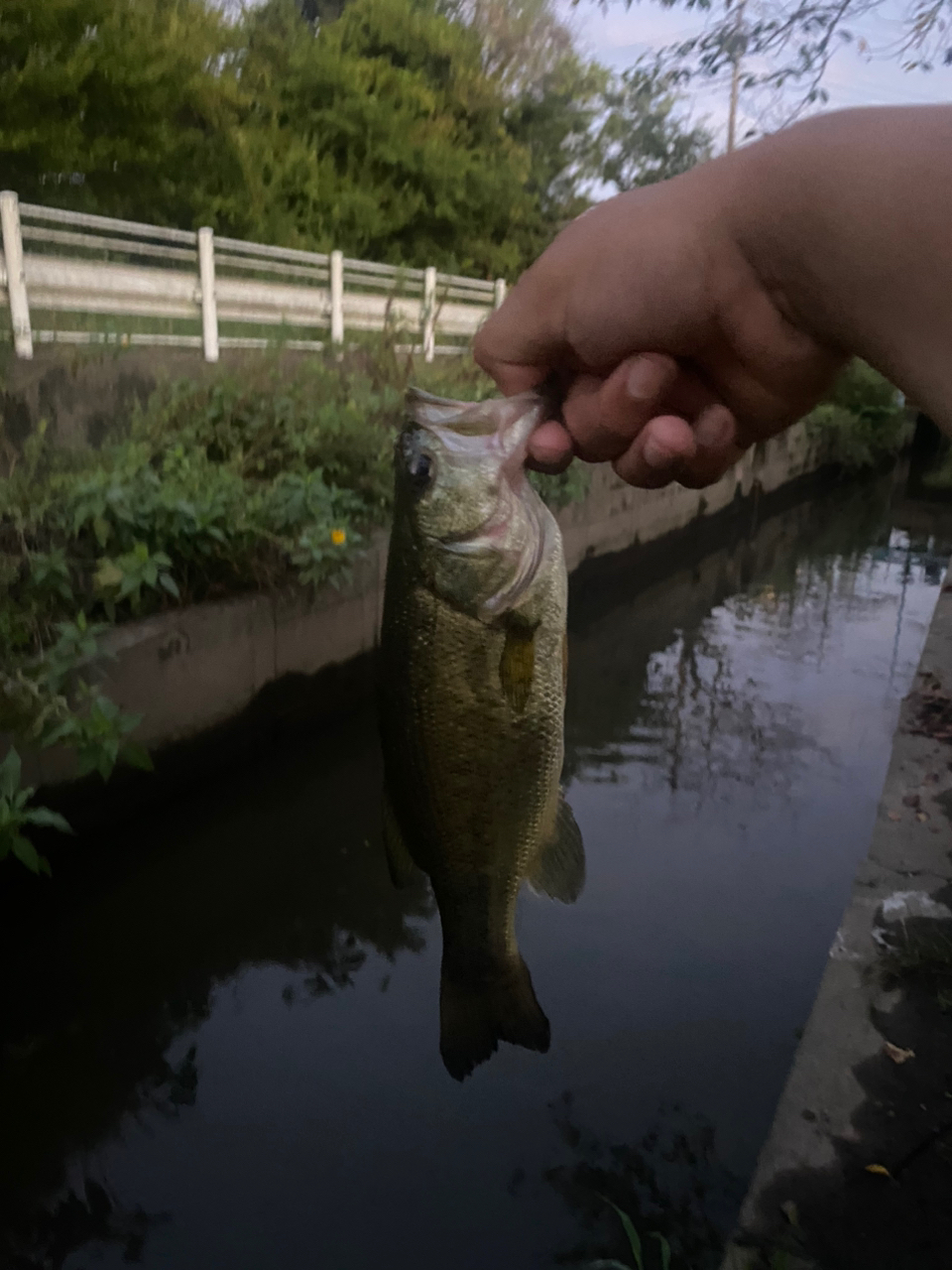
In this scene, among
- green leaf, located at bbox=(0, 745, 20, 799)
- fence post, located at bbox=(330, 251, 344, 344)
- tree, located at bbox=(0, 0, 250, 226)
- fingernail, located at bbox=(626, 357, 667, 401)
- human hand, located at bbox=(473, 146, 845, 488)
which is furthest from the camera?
tree, located at bbox=(0, 0, 250, 226)

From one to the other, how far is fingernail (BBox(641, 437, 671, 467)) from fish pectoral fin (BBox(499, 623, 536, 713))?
14.7 inches

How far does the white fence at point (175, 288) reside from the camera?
7234 millimetres

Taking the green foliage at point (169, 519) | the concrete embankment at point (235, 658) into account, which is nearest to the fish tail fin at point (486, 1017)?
the green foliage at point (169, 519)

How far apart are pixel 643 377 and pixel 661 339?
74 mm

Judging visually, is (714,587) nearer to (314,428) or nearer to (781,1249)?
(314,428)

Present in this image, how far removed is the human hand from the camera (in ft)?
4.67

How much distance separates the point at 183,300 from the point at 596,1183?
8.81m

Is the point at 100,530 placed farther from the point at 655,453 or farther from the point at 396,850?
the point at 655,453

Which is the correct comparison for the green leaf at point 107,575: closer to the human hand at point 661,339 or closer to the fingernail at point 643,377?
the human hand at point 661,339

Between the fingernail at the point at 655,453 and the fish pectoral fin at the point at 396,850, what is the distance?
83 cm

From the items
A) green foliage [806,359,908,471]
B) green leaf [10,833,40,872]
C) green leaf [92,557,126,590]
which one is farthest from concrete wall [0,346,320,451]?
green foliage [806,359,908,471]

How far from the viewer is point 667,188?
1444mm

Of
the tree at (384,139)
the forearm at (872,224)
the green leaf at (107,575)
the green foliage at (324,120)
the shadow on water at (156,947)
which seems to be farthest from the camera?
the tree at (384,139)

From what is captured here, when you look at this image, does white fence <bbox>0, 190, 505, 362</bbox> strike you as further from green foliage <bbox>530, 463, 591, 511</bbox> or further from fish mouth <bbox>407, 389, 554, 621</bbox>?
fish mouth <bbox>407, 389, 554, 621</bbox>
